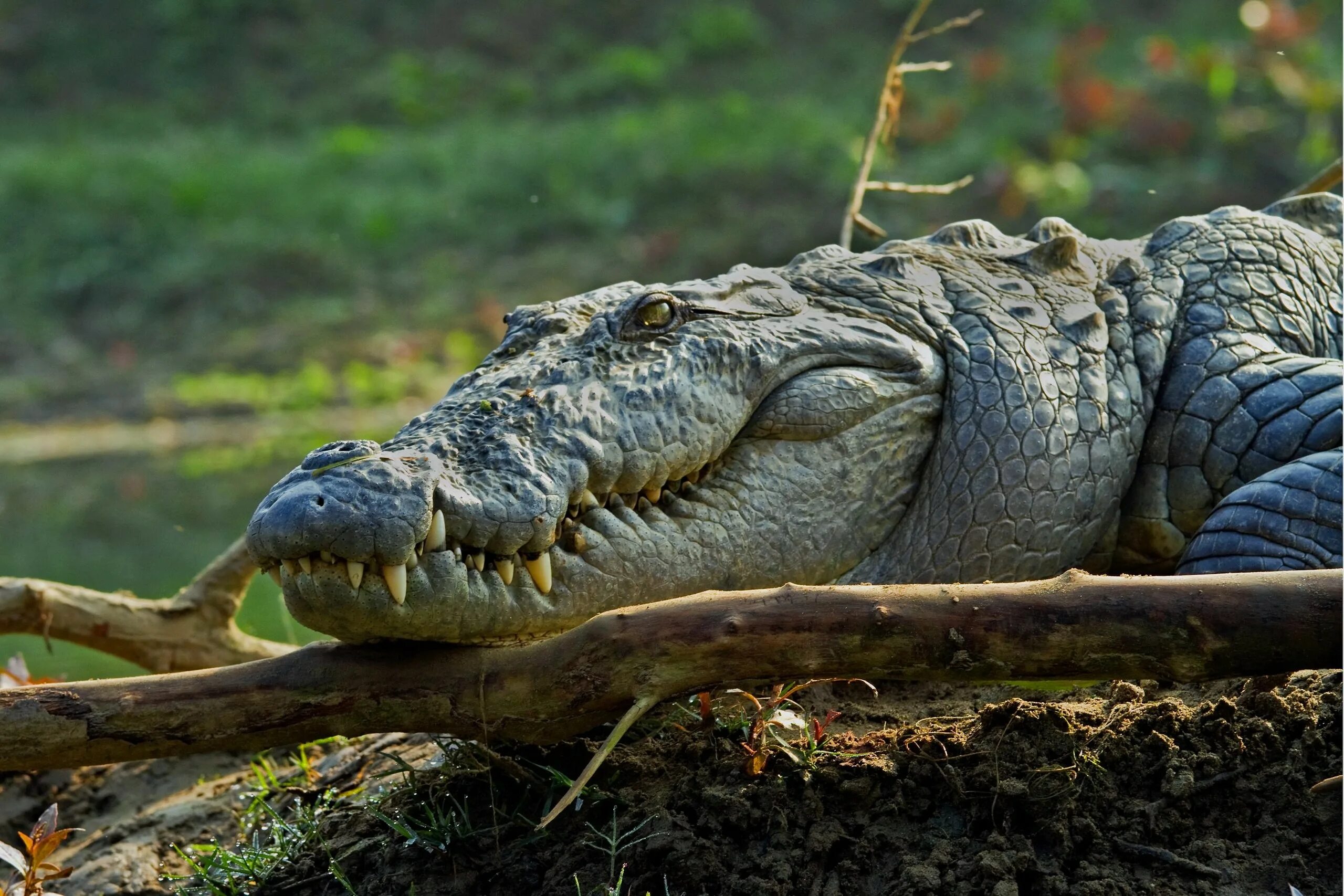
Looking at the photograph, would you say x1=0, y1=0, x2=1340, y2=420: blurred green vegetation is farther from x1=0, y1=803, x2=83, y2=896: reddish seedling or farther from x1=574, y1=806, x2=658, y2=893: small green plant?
x1=574, y1=806, x2=658, y2=893: small green plant

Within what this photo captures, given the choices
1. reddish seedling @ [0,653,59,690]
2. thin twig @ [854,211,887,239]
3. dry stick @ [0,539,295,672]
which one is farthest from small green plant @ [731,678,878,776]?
thin twig @ [854,211,887,239]

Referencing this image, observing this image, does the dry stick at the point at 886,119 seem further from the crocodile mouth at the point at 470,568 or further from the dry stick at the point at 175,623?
the dry stick at the point at 175,623

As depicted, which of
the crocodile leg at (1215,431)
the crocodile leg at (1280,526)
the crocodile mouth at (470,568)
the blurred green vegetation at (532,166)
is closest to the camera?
the crocodile mouth at (470,568)

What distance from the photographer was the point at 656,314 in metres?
2.97

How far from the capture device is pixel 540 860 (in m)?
2.37

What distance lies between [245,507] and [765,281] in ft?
21.0

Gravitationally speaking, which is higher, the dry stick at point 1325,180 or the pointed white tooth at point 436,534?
the dry stick at point 1325,180

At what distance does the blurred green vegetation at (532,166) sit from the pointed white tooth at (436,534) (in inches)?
404

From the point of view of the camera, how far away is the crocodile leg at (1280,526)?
2.91 meters

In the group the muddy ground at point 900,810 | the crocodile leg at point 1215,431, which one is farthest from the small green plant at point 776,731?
the crocodile leg at point 1215,431

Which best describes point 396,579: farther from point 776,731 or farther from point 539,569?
point 776,731

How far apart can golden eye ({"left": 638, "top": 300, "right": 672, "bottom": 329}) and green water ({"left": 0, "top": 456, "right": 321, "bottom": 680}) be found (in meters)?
2.31

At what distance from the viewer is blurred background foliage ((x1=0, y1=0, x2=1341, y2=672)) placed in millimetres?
12516

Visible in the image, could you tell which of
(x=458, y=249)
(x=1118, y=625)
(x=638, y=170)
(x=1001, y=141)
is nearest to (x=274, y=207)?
(x=458, y=249)
